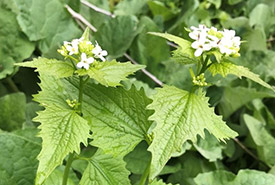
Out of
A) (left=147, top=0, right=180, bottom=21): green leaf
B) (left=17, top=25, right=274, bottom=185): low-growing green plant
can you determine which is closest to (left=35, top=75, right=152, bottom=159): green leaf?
(left=17, top=25, right=274, bottom=185): low-growing green plant

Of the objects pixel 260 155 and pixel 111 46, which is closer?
pixel 260 155

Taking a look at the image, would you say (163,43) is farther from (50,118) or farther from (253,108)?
(50,118)

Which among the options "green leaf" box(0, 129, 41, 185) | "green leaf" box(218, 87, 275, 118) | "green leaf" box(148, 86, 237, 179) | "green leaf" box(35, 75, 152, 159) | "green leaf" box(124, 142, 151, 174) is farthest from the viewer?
"green leaf" box(218, 87, 275, 118)

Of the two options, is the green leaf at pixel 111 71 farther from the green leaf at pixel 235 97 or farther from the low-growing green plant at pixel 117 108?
the green leaf at pixel 235 97

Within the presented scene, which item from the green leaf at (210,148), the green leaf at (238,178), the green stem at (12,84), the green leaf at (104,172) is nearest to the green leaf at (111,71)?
the green leaf at (104,172)

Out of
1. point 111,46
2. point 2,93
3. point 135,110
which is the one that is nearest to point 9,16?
point 2,93

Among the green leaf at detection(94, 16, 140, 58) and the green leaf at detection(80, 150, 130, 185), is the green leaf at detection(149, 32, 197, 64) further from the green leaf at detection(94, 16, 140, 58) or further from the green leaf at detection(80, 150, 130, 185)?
the green leaf at detection(94, 16, 140, 58)

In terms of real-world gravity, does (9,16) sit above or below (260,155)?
above
